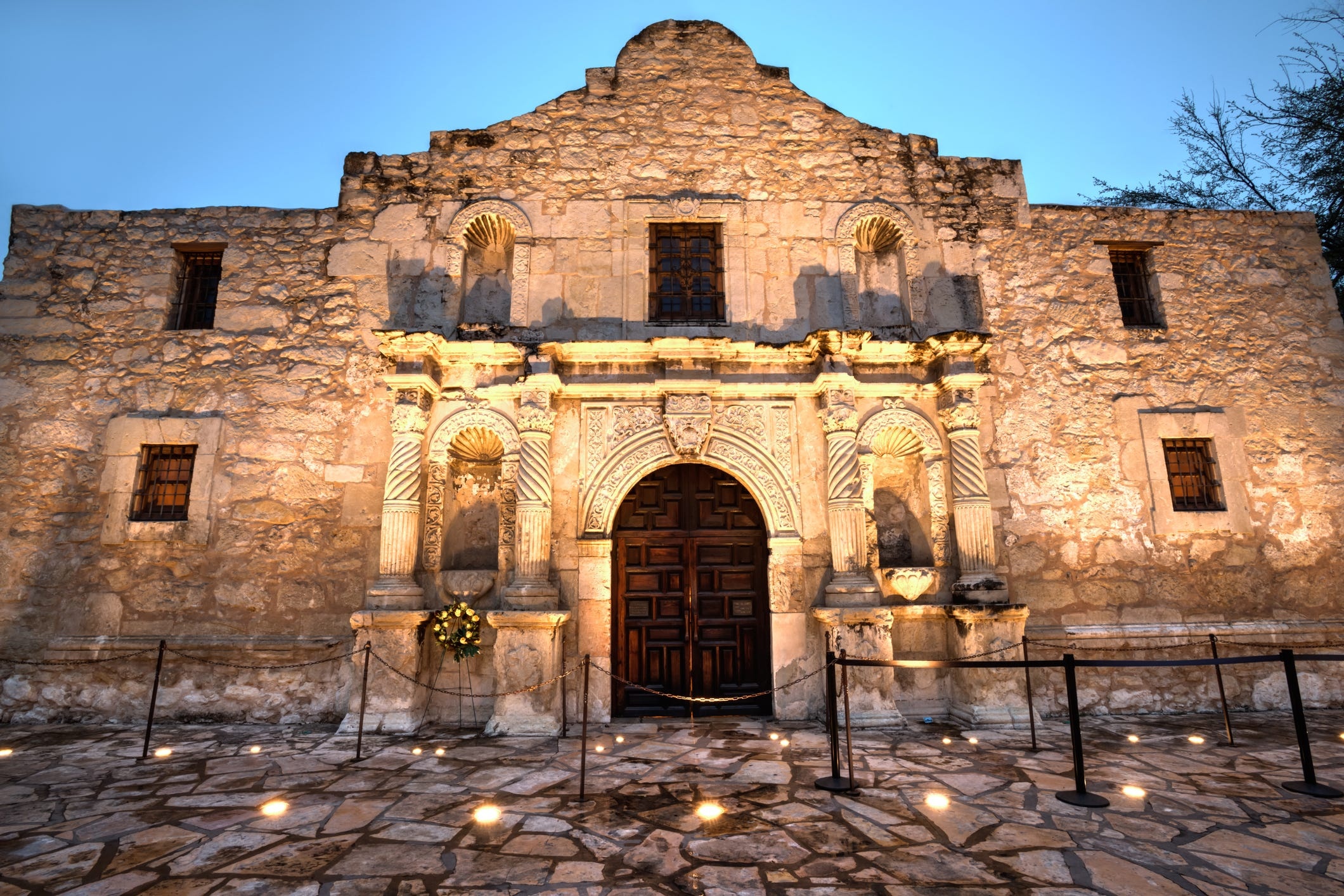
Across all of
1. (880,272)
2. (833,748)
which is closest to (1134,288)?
(880,272)

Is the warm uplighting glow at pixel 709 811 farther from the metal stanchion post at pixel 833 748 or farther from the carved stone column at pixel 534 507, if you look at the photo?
the carved stone column at pixel 534 507

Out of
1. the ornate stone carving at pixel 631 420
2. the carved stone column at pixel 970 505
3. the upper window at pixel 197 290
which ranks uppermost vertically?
the upper window at pixel 197 290

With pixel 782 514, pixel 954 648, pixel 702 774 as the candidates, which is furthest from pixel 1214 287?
pixel 702 774

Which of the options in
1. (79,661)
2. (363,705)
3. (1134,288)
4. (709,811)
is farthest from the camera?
(1134,288)

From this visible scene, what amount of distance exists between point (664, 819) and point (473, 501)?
14.7 ft

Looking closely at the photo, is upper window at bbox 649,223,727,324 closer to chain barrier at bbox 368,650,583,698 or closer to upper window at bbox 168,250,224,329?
chain barrier at bbox 368,650,583,698

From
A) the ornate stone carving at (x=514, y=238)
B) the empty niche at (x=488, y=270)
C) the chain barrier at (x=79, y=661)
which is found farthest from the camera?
the empty niche at (x=488, y=270)

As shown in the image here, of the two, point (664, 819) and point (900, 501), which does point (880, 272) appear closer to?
point (900, 501)

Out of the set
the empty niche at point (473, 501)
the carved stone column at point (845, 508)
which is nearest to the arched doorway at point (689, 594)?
the carved stone column at point (845, 508)

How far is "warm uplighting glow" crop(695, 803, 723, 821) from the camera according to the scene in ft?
12.7

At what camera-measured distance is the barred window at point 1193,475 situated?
24.5 ft

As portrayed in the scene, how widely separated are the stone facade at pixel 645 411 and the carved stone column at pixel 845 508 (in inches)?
1.4

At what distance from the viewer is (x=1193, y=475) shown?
298 inches

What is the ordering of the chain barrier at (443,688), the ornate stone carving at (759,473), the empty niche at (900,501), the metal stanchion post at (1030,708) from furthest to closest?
the empty niche at (900,501), the ornate stone carving at (759,473), the chain barrier at (443,688), the metal stanchion post at (1030,708)
